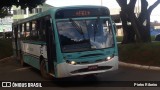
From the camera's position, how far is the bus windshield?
41.3 feet

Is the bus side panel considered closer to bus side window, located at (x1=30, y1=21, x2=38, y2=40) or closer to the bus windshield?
bus side window, located at (x1=30, y1=21, x2=38, y2=40)

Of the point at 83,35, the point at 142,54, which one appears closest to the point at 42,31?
the point at 83,35

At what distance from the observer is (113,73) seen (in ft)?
51.4

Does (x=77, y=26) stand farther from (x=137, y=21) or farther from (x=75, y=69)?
(x=137, y=21)

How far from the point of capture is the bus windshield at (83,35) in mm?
12578

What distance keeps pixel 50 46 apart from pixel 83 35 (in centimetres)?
136

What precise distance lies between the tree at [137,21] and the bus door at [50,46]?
1114 cm

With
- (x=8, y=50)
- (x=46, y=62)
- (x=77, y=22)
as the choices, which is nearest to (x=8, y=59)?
(x=8, y=50)

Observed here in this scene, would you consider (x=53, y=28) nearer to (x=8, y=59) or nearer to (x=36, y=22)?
(x=36, y=22)

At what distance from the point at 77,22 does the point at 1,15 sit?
153ft

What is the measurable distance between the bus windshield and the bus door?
401mm

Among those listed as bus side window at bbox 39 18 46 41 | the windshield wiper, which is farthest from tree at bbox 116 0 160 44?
the windshield wiper

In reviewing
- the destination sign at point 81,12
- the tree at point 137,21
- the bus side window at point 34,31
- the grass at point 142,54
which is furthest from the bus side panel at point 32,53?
the tree at point 137,21

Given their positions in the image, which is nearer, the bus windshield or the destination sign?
the bus windshield
